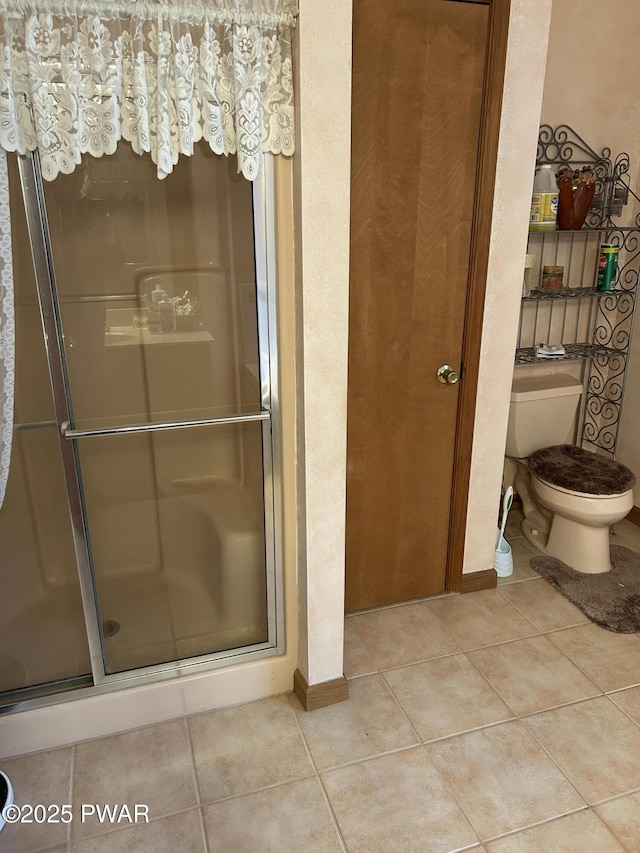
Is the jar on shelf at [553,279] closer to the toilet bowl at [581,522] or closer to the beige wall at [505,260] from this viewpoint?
the beige wall at [505,260]

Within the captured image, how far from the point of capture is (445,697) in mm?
2025

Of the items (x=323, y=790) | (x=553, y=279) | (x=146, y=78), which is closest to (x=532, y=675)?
(x=323, y=790)

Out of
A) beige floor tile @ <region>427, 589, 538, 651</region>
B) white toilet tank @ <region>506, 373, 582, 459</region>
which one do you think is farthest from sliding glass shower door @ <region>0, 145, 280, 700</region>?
white toilet tank @ <region>506, 373, 582, 459</region>

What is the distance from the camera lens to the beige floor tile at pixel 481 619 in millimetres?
2314

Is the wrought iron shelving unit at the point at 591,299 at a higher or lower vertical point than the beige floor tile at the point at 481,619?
higher

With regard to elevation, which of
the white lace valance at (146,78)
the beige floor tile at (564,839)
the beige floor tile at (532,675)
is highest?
the white lace valance at (146,78)

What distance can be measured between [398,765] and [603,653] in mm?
951

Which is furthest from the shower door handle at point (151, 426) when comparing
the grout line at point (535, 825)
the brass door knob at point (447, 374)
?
the grout line at point (535, 825)

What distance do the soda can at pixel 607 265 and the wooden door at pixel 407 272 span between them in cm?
106

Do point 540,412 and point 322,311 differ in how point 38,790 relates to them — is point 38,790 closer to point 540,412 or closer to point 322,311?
point 322,311

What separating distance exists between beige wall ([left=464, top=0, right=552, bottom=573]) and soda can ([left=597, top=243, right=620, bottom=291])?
0.85 m

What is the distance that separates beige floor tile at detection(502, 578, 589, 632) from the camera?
7.87 feet

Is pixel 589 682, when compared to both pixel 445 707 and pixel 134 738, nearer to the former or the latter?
pixel 445 707

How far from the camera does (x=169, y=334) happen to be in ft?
5.48
